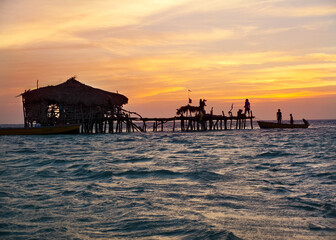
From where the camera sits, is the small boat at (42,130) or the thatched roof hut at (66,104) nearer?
the small boat at (42,130)

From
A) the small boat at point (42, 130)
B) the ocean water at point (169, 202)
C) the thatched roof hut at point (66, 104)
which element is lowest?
the ocean water at point (169, 202)

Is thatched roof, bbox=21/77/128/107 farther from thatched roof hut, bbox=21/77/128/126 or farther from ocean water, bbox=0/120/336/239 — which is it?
ocean water, bbox=0/120/336/239

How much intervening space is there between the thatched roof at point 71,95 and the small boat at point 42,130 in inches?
133

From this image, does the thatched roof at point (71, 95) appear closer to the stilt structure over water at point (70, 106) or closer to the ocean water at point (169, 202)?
the stilt structure over water at point (70, 106)

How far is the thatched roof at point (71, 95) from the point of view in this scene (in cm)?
3597

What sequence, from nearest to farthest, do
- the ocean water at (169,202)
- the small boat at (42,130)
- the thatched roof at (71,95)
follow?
the ocean water at (169,202), the small boat at (42,130), the thatched roof at (71,95)

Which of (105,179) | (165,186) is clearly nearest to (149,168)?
(105,179)

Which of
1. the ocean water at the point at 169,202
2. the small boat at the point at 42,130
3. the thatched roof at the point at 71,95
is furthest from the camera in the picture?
the thatched roof at the point at 71,95

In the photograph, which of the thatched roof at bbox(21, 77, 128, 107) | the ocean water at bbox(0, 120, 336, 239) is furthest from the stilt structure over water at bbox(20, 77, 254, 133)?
the ocean water at bbox(0, 120, 336, 239)

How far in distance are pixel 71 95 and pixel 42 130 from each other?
16.1 feet

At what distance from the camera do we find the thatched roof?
36.0 m

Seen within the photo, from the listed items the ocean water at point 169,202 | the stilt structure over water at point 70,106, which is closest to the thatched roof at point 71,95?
the stilt structure over water at point 70,106

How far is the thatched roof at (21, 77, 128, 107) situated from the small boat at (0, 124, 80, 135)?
3377 mm

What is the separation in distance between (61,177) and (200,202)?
532 cm
